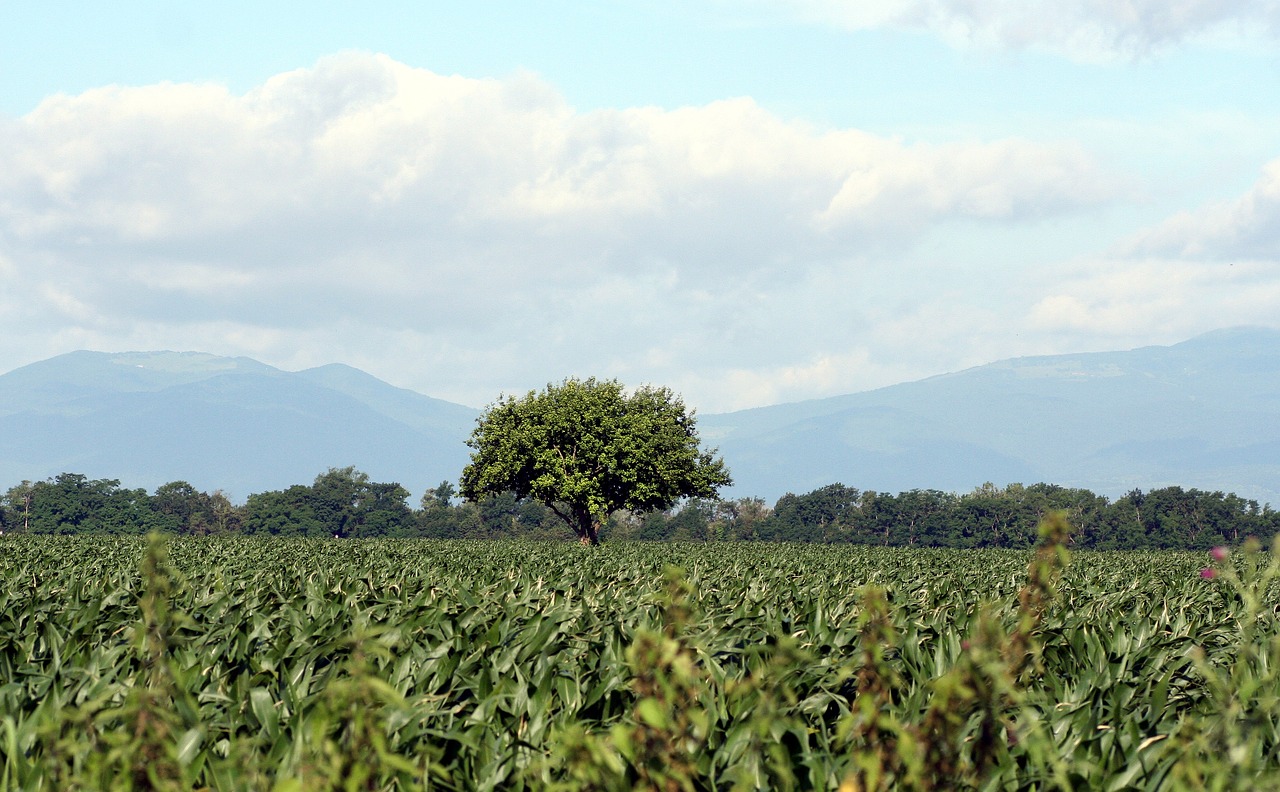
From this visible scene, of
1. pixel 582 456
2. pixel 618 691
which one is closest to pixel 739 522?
pixel 582 456

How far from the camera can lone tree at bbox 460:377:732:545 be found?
217 feet

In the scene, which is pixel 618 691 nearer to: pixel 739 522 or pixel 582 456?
pixel 582 456

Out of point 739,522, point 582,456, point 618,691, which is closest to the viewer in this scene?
point 618,691

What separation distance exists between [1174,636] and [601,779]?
285 inches

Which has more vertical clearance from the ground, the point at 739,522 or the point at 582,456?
the point at 582,456

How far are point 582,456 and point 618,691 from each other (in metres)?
60.1

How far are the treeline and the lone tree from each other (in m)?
51.7

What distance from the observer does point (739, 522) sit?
493 ft

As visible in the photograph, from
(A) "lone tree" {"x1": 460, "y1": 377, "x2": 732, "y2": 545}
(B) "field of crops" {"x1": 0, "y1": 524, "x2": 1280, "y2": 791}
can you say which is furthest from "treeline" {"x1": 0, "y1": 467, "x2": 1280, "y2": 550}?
(B) "field of crops" {"x1": 0, "y1": 524, "x2": 1280, "y2": 791}

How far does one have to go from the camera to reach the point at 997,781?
507 centimetres

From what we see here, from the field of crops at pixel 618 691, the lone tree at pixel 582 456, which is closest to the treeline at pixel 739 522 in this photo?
the lone tree at pixel 582 456

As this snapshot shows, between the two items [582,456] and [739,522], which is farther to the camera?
[739,522]

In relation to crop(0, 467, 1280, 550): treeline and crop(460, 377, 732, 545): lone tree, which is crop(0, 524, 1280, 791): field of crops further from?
crop(0, 467, 1280, 550): treeline

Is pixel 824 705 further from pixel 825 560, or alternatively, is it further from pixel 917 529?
pixel 917 529
